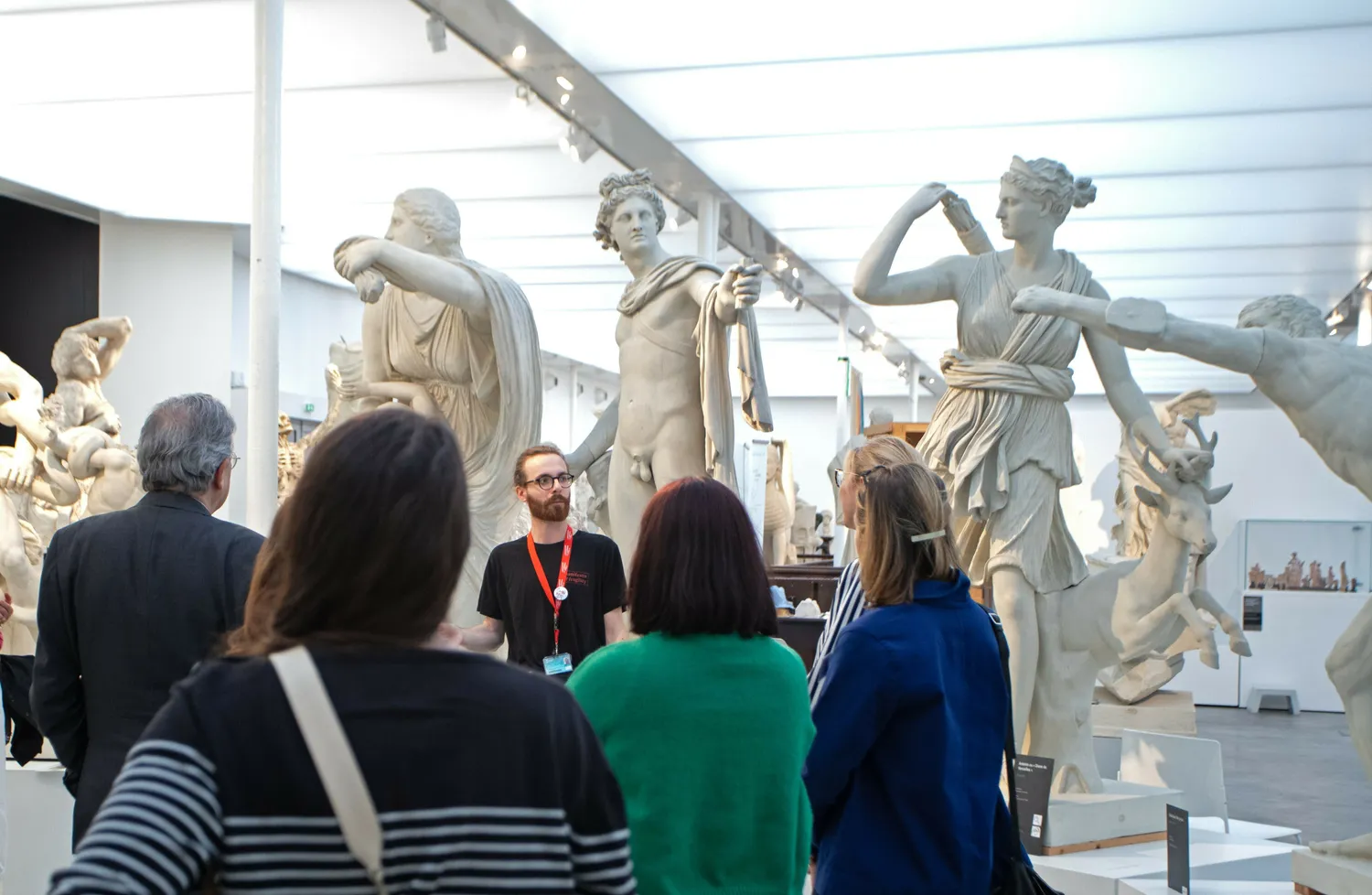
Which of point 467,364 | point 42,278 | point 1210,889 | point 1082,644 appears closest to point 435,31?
point 467,364

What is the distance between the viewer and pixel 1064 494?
731 inches

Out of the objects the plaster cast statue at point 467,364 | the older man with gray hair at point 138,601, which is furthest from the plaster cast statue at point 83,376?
the older man with gray hair at point 138,601

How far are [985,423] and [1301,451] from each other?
43.5 feet

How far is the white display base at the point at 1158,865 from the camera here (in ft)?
15.8

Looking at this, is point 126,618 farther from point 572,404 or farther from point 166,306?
point 572,404

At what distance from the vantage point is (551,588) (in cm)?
355

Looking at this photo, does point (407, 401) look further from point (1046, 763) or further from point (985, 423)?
point (1046, 763)

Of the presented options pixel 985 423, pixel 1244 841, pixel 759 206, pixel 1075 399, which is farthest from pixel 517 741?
pixel 1075 399

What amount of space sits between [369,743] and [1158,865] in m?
4.52

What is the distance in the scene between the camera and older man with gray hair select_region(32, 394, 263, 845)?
2525 mm

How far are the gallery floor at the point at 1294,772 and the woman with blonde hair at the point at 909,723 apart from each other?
632 cm

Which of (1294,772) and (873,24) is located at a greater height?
(873,24)

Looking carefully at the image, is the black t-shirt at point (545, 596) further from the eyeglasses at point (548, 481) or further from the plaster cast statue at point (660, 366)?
the plaster cast statue at point (660, 366)

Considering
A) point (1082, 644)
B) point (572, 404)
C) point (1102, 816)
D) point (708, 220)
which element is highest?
point (708, 220)
